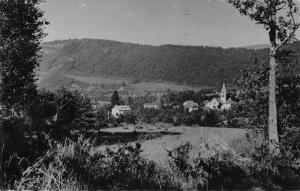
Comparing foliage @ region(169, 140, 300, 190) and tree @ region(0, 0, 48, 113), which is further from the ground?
tree @ region(0, 0, 48, 113)

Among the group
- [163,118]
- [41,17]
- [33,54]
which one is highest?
[41,17]

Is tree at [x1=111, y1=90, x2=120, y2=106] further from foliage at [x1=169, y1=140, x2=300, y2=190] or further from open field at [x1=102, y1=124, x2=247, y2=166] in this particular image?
foliage at [x1=169, y1=140, x2=300, y2=190]

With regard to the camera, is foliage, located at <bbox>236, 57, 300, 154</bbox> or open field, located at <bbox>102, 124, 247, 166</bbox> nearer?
open field, located at <bbox>102, 124, 247, 166</bbox>

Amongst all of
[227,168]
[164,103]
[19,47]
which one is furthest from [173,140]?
[164,103]

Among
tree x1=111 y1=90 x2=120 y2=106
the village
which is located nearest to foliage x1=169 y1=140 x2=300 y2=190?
the village

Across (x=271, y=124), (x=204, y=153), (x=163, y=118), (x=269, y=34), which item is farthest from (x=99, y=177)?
(x=163, y=118)

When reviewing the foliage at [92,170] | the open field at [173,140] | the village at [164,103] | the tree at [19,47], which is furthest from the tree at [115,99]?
the foliage at [92,170]

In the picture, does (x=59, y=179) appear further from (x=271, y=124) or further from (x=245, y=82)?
(x=245, y=82)

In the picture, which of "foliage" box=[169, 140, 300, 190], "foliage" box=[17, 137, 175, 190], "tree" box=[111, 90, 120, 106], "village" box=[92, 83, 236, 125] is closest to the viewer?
"foliage" box=[17, 137, 175, 190]
